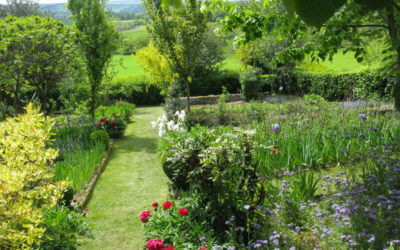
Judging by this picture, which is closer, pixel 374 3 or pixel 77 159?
pixel 374 3

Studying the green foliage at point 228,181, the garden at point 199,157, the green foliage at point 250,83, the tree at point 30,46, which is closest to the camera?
the garden at point 199,157

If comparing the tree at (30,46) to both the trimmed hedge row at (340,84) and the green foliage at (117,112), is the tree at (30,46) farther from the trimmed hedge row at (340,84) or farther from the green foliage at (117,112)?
the trimmed hedge row at (340,84)

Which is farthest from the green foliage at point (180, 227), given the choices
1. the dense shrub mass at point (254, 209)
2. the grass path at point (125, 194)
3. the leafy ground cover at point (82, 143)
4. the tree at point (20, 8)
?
the tree at point (20, 8)

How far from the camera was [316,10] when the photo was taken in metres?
0.73

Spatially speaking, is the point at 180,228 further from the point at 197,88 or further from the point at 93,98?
the point at 197,88

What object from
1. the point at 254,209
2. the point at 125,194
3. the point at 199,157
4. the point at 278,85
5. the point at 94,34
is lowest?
the point at 125,194

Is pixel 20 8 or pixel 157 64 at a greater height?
pixel 20 8

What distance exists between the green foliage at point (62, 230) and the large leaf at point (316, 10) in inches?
145

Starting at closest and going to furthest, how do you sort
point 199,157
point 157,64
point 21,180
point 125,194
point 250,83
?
point 21,180, point 199,157, point 125,194, point 157,64, point 250,83

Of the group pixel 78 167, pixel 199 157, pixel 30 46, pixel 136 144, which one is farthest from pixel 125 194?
pixel 30 46

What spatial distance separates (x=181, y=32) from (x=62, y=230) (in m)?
7.86

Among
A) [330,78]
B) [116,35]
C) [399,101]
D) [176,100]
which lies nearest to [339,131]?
[399,101]

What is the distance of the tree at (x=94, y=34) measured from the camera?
11.2 m

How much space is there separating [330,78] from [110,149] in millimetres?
11245
